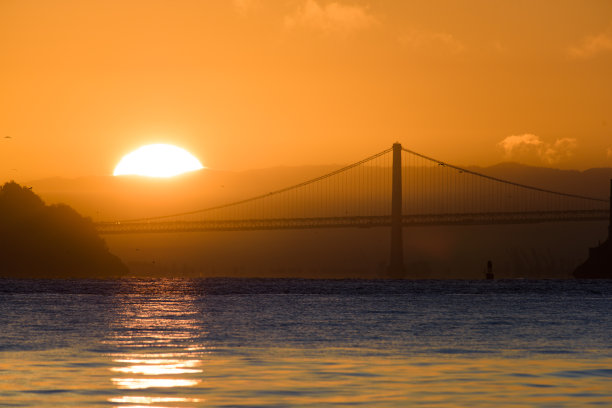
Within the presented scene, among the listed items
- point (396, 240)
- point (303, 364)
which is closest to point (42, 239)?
point (396, 240)

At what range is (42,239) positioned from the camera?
584ft

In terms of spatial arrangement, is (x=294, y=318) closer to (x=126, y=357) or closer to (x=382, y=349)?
(x=382, y=349)

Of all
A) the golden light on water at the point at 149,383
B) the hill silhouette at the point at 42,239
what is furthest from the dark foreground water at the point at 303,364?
the hill silhouette at the point at 42,239

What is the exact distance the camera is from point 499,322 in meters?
45.9

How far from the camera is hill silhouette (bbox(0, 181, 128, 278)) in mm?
177625

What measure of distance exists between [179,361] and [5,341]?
786 cm

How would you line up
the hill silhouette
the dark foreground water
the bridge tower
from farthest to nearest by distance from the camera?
the hill silhouette
the bridge tower
the dark foreground water

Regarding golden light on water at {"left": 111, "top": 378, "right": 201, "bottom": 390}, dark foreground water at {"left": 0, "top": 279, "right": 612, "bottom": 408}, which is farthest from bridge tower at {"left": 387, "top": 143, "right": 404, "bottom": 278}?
golden light on water at {"left": 111, "top": 378, "right": 201, "bottom": 390}

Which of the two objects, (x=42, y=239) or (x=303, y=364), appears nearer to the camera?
(x=303, y=364)

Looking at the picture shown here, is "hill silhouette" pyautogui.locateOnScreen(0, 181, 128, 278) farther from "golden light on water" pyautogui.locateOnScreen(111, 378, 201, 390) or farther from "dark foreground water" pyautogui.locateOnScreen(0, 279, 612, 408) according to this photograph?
"golden light on water" pyautogui.locateOnScreen(111, 378, 201, 390)

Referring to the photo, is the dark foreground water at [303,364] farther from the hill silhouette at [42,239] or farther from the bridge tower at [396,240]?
the hill silhouette at [42,239]

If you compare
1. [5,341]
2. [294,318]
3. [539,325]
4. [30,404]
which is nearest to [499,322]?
[539,325]

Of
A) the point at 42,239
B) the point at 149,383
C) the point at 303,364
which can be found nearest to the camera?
the point at 149,383

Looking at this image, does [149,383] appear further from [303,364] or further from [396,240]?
[396,240]
